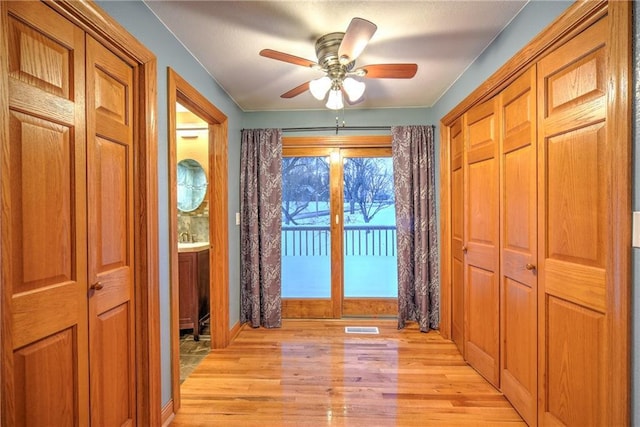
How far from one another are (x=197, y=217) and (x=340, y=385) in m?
2.53

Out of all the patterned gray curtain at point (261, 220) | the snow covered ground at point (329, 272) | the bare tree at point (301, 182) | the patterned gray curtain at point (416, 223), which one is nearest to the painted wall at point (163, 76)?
the patterned gray curtain at point (261, 220)

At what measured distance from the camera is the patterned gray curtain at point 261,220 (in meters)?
3.32

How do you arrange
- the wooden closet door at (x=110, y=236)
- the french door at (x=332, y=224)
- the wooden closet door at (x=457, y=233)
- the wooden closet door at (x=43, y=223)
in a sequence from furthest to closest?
the french door at (x=332, y=224) < the wooden closet door at (x=457, y=233) < the wooden closet door at (x=110, y=236) < the wooden closet door at (x=43, y=223)

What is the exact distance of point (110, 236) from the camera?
1481 millimetres

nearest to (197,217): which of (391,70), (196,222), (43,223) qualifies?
(196,222)

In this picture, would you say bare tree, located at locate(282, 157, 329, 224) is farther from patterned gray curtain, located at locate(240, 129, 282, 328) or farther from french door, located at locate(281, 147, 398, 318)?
patterned gray curtain, located at locate(240, 129, 282, 328)

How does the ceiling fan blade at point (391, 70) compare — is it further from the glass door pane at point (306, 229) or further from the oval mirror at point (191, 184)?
the oval mirror at point (191, 184)

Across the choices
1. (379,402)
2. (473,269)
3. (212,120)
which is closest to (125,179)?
(212,120)

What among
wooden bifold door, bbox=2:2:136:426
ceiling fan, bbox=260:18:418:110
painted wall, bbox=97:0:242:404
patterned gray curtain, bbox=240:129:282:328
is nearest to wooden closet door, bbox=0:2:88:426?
wooden bifold door, bbox=2:2:136:426

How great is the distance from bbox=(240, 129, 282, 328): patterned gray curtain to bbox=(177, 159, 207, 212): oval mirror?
696 mm

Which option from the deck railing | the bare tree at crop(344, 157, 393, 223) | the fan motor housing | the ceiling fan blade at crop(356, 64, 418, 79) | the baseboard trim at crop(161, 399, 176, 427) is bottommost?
the baseboard trim at crop(161, 399, 176, 427)

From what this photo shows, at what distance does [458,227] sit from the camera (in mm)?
2799

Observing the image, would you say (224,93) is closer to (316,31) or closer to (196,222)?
(316,31)

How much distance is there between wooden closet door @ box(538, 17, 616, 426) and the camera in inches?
49.8
